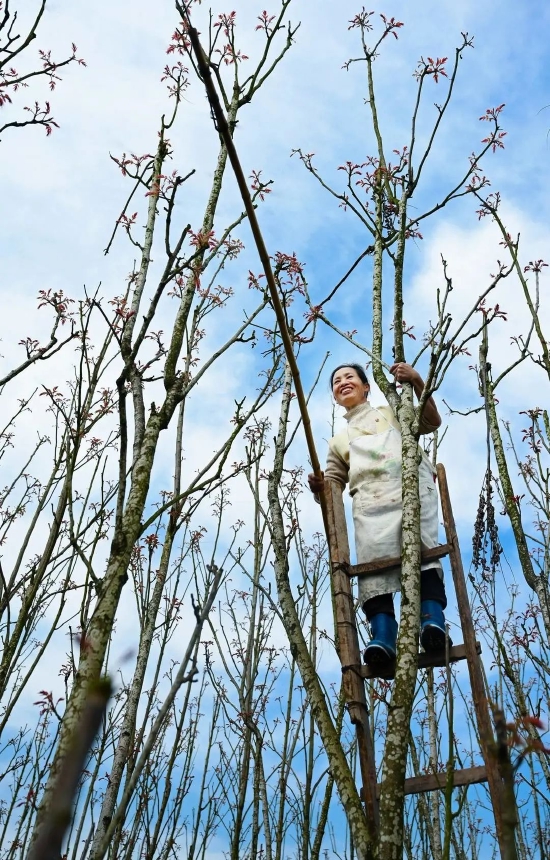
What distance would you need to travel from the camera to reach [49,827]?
26 cm

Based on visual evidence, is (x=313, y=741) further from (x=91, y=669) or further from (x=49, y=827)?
(x=49, y=827)

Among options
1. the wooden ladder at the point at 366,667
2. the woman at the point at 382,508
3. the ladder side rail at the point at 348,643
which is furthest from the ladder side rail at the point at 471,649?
the ladder side rail at the point at 348,643

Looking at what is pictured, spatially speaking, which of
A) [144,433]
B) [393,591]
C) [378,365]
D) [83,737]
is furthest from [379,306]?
[83,737]

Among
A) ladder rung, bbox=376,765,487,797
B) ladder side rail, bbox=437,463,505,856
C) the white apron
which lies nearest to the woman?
the white apron

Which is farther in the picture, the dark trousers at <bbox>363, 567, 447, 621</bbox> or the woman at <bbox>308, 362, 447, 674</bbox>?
the dark trousers at <bbox>363, 567, 447, 621</bbox>

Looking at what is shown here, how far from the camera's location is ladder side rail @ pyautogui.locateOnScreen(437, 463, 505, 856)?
→ 7.88ft

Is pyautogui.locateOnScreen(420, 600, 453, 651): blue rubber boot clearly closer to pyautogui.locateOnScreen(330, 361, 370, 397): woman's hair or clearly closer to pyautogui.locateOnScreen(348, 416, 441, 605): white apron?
pyautogui.locateOnScreen(348, 416, 441, 605): white apron

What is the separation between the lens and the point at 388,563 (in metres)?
3.09

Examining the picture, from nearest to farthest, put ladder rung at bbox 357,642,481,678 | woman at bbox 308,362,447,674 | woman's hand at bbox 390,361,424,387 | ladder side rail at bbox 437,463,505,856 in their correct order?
ladder side rail at bbox 437,463,505,856 < ladder rung at bbox 357,642,481,678 < woman at bbox 308,362,447,674 < woman's hand at bbox 390,361,424,387

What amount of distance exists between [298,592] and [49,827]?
6078 millimetres

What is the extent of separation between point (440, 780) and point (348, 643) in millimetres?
594

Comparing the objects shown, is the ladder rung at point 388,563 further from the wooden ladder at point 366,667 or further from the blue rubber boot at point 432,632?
the blue rubber boot at point 432,632

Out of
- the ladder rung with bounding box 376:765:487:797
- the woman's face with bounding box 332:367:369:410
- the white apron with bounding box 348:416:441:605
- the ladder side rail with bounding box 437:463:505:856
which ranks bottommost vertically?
the ladder rung with bounding box 376:765:487:797

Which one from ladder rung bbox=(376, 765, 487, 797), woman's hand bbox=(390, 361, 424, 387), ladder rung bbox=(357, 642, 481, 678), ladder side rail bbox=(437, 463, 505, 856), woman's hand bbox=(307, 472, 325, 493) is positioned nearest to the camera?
ladder side rail bbox=(437, 463, 505, 856)
